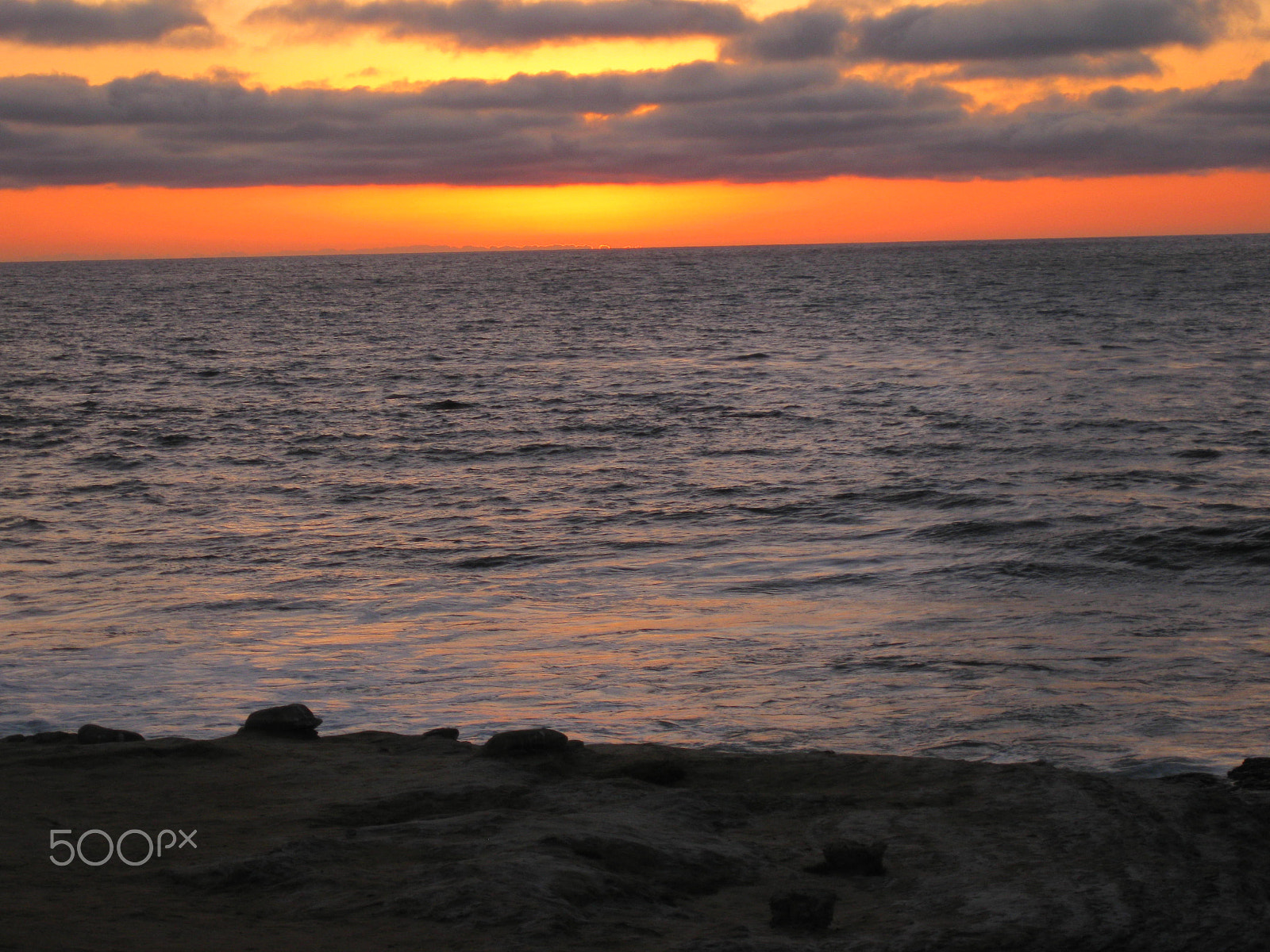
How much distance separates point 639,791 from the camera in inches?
271

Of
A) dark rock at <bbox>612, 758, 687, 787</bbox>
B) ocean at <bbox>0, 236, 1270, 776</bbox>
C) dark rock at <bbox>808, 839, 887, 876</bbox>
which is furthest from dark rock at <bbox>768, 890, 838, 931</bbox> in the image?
ocean at <bbox>0, 236, 1270, 776</bbox>

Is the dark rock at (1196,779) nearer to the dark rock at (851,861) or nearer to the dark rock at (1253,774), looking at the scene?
the dark rock at (1253,774)

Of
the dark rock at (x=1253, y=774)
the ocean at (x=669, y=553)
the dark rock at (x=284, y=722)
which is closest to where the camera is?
the dark rock at (x=1253, y=774)

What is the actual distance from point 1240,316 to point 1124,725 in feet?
186

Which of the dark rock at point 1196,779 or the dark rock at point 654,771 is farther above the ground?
the dark rock at point 654,771

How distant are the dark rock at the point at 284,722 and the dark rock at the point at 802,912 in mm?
4312

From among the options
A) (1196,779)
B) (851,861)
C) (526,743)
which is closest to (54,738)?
(526,743)

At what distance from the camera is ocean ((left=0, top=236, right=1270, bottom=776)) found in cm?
993

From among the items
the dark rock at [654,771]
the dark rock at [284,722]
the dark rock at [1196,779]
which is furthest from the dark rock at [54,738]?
the dark rock at [1196,779]

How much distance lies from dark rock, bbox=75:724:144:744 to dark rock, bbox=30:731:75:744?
8cm

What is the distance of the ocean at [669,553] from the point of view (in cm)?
993

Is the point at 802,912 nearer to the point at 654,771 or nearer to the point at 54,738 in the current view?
the point at 654,771

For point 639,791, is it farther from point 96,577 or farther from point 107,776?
point 96,577

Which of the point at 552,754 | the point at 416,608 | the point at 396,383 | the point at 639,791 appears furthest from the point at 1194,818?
the point at 396,383
